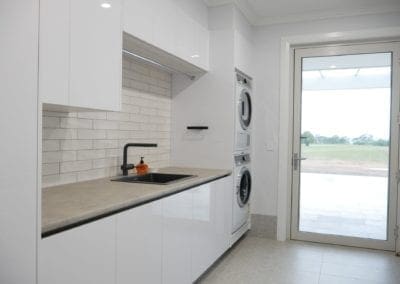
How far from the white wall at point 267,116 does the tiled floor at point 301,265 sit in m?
0.56

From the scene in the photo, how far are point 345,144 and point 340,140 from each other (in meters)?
0.07

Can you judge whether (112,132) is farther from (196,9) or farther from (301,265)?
(301,265)

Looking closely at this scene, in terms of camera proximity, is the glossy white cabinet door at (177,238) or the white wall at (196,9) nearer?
the glossy white cabinet door at (177,238)

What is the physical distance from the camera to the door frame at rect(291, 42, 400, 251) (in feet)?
12.2

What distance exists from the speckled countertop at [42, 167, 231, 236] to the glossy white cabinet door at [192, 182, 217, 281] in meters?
0.17

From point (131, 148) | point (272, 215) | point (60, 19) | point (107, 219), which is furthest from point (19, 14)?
point (272, 215)

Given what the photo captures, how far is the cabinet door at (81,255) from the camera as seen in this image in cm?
130

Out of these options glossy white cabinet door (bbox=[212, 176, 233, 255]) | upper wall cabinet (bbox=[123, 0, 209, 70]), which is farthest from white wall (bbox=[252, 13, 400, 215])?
upper wall cabinet (bbox=[123, 0, 209, 70])

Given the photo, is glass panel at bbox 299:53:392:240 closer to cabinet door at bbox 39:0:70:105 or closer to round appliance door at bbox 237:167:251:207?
round appliance door at bbox 237:167:251:207

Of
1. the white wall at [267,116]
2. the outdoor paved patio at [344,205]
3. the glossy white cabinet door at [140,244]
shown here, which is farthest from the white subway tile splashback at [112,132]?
the outdoor paved patio at [344,205]

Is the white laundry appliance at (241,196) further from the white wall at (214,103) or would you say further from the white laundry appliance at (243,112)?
the white wall at (214,103)

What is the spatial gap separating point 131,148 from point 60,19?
5.09ft

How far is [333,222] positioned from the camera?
3998 millimetres

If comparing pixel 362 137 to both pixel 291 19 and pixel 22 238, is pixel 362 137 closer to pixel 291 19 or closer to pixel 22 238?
pixel 291 19
